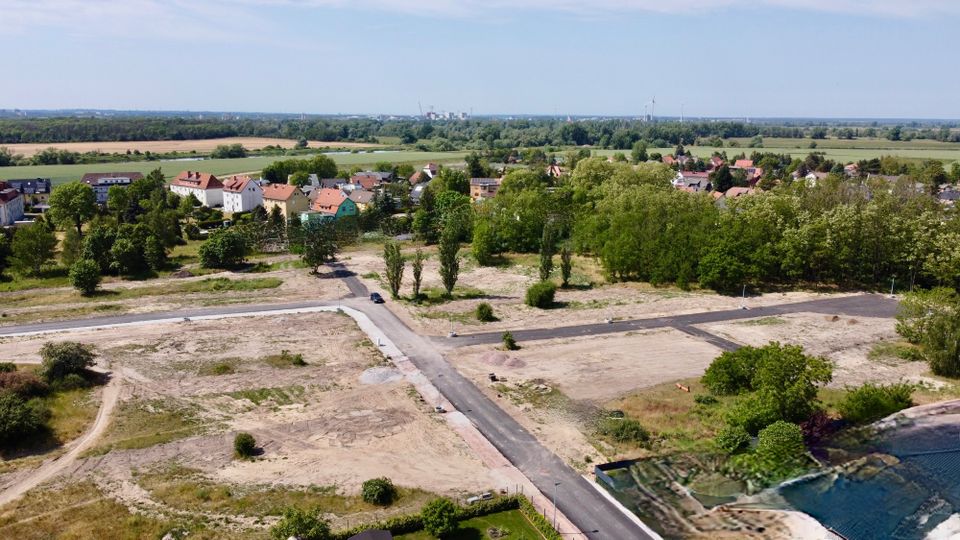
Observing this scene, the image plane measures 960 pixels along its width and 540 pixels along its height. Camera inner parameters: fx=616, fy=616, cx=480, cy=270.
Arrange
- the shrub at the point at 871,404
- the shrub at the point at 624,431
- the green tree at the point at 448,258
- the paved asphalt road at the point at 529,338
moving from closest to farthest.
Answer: the paved asphalt road at the point at 529,338 → the shrub at the point at 624,431 → the shrub at the point at 871,404 → the green tree at the point at 448,258

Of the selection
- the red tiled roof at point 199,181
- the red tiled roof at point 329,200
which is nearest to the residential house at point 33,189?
the red tiled roof at point 199,181

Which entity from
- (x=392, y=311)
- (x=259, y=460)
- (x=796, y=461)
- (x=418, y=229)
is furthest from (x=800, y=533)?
(x=418, y=229)

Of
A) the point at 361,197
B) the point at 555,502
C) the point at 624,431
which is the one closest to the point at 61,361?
the point at 555,502

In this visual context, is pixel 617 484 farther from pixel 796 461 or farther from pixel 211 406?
pixel 211 406

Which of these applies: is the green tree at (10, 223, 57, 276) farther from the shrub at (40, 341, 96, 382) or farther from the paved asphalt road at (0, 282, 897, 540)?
the shrub at (40, 341, 96, 382)

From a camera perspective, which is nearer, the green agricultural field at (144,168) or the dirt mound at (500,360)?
the dirt mound at (500,360)

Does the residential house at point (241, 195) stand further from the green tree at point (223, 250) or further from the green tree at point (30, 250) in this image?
the green tree at point (30, 250)

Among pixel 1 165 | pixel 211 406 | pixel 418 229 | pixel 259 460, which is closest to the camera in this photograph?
pixel 259 460
